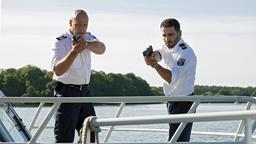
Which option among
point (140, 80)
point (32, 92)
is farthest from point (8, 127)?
point (140, 80)

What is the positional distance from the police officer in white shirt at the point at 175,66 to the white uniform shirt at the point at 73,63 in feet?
2.13

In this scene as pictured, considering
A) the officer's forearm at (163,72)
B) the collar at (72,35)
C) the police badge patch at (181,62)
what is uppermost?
the collar at (72,35)

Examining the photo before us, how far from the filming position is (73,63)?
6.50 metres

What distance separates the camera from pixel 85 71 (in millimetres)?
6613

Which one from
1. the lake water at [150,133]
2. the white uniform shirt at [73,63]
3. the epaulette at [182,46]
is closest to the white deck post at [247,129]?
the epaulette at [182,46]

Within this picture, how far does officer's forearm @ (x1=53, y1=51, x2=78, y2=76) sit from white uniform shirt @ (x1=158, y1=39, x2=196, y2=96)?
0.83m

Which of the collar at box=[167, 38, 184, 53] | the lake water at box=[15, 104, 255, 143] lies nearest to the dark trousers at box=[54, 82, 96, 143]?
the collar at box=[167, 38, 184, 53]

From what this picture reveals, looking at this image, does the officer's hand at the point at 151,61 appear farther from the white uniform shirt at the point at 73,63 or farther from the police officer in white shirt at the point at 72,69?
the white uniform shirt at the point at 73,63

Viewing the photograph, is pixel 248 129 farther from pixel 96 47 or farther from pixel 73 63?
pixel 73 63

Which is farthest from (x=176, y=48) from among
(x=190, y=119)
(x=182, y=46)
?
(x=190, y=119)

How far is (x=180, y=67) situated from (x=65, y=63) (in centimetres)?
105

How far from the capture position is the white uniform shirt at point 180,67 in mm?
6356

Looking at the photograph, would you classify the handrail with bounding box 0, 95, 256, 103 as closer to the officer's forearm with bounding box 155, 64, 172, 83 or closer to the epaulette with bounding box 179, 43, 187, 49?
the officer's forearm with bounding box 155, 64, 172, 83

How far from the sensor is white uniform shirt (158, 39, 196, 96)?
636cm
